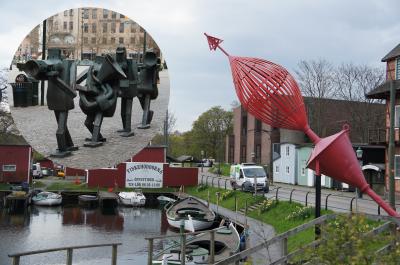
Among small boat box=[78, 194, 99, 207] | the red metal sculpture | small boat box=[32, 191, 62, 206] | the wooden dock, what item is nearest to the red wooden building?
small boat box=[32, 191, 62, 206]

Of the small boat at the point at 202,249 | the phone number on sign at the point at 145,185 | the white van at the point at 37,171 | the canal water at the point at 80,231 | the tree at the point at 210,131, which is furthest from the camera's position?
the tree at the point at 210,131

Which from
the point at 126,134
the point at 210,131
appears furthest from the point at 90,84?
the point at 210,131

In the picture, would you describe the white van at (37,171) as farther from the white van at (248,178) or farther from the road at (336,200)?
the road at (336,200)

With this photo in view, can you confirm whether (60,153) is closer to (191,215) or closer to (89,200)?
(191,215)

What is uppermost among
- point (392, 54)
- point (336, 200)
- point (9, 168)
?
point (392, 54)

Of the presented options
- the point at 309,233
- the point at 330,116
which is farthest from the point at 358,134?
the point at 309,233

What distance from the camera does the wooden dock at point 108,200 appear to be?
4278 cm

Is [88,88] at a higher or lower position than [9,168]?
Answer: higher

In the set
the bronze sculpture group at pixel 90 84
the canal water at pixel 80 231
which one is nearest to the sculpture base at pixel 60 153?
the bronze sculpture group at pixel 90 84

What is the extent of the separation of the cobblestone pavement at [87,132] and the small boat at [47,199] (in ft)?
133

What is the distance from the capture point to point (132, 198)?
43.2 meters

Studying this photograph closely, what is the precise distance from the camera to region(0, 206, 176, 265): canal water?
21.3 metres

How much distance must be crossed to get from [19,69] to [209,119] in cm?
5772

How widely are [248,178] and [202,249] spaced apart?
23.1m
